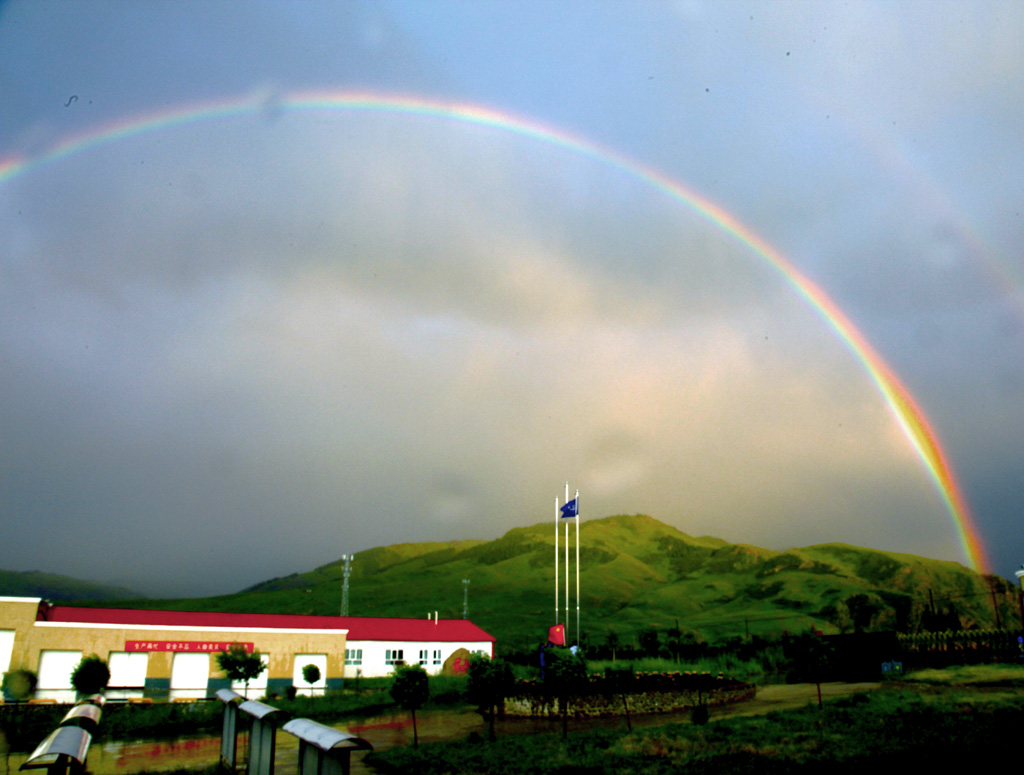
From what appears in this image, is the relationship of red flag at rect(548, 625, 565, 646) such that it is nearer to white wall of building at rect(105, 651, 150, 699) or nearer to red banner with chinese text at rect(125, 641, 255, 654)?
red banner with chinese text at rect(125, 641, 255, 654)

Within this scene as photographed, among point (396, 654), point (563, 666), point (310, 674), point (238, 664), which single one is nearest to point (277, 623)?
point (310, 674)

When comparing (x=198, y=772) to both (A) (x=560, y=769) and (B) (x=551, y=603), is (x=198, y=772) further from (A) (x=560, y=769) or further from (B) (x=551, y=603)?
(B) (x=551, y=603)

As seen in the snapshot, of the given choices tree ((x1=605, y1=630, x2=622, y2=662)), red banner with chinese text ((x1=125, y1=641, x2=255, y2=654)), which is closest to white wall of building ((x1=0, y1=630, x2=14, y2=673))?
red banner with chinese text ((x1=125, y1=641, x2=255, y2=654))

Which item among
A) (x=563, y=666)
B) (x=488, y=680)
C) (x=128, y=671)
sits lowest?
(x=128, y=671)

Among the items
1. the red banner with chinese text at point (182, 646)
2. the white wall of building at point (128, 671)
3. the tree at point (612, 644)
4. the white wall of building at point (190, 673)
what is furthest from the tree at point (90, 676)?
the tree at point (612, 644)

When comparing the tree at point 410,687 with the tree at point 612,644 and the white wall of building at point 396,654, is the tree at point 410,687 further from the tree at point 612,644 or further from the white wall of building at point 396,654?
the tree at point 612,644

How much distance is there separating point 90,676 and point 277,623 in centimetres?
1904

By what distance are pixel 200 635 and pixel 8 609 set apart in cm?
1078

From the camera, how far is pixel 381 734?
94.9 ft

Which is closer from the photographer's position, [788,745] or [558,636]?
[788,745]

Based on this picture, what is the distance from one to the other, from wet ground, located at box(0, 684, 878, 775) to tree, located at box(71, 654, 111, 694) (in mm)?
8528

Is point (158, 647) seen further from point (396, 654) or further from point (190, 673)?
point (396, 654)

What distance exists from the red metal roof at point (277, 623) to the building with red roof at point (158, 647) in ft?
0.32

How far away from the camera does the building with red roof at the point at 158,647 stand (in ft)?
139
